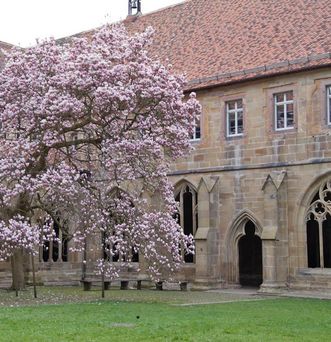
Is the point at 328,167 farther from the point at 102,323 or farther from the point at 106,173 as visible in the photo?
the point at 102,323

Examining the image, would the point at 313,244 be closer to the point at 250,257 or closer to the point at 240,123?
the point at 240,123

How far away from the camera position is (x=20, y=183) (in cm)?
1803

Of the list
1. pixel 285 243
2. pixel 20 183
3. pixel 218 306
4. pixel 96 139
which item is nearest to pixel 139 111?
pixel 96 139

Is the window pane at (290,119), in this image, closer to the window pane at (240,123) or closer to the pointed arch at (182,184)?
the window pane at (240,123)

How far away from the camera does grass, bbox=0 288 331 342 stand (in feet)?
36.1

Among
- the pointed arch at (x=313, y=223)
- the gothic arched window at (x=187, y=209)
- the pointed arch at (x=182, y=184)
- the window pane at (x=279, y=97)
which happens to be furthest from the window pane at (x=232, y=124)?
the pointed arch at (x=313, y=223)

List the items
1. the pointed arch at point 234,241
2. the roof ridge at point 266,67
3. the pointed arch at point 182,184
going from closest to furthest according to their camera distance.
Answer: the roof ridge at point 266,67, the pointed arch at point 234,241, the pointed arch at point 182,184

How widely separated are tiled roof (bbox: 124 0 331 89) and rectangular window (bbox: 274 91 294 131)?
0.85 meters

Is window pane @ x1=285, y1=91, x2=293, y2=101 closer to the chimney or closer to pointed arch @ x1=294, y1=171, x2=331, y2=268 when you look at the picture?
pointed arch @ x1=294, y1=171, x2=331, y2=268

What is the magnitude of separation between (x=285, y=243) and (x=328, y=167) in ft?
8.82

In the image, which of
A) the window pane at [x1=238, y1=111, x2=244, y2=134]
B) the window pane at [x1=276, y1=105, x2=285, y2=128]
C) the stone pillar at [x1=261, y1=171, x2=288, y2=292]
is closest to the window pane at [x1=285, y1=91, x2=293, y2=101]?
the window pane at [x1=276, y1=105, x2=285, y2=128]

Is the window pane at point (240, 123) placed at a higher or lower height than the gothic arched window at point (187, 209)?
higher

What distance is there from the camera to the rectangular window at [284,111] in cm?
2308

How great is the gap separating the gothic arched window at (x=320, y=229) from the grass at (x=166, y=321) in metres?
3.64
